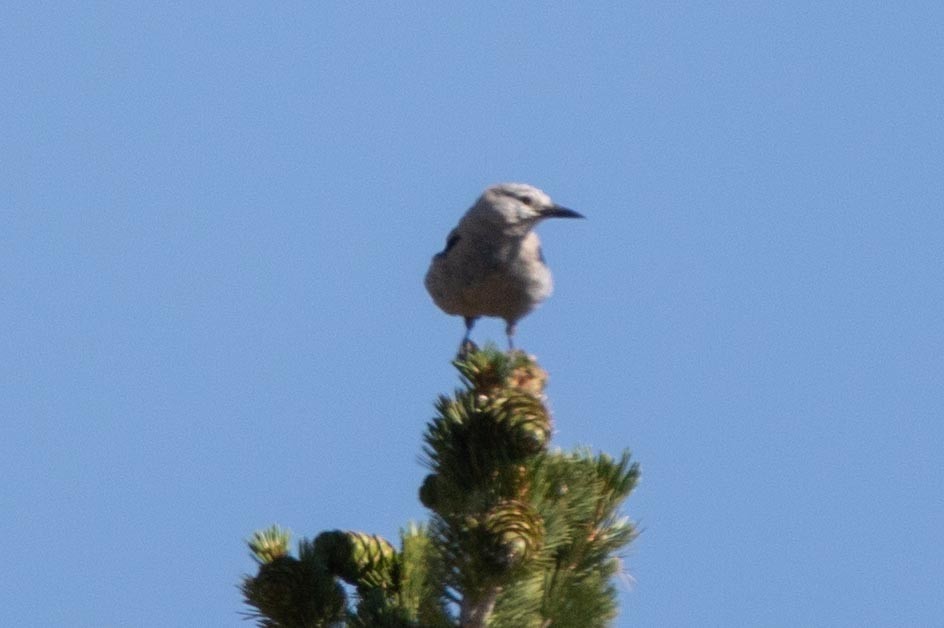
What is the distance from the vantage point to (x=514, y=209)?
26.8 feet

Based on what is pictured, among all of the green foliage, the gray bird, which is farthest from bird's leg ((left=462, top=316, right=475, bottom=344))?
the green foliage

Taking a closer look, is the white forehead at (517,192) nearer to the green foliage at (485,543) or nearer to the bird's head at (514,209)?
the bird's head at (514,209)

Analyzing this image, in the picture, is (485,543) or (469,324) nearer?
(485,543)

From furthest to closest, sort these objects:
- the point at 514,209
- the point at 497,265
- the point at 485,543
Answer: the point at 514,209 → the point at 497,265 → the point at 485,543

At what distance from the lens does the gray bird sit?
299 inches

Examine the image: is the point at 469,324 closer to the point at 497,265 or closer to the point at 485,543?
the point at 497,265

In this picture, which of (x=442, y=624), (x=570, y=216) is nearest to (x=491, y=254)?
(x=570, y=216)

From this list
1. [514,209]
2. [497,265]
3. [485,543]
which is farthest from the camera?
[514,209]

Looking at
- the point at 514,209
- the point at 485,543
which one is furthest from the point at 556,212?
the point at 485,543

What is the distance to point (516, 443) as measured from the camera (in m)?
3.58

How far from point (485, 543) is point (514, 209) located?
5.04 m

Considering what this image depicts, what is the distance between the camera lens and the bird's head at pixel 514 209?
8.07 m

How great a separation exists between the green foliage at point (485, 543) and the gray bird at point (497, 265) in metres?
3.63

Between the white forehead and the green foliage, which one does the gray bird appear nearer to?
the white forehead
